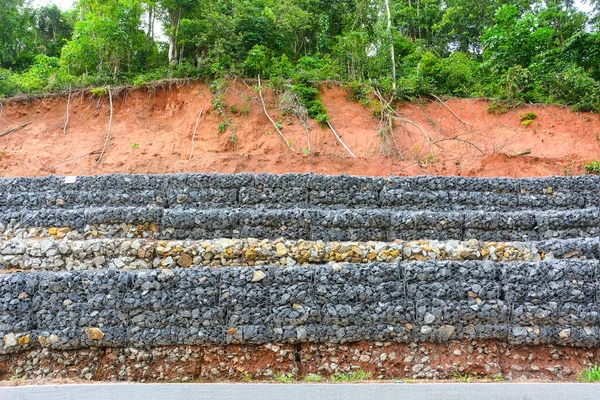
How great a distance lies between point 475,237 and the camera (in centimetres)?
650

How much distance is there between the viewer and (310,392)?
137 inches

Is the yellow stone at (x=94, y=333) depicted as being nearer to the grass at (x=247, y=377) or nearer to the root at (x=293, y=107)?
the grass at (x=247, y=377)

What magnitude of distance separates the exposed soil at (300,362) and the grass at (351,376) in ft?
0.17

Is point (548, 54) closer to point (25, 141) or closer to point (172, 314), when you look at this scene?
point (172, 314)

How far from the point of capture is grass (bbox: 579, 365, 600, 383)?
13.8ft

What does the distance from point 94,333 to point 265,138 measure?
7.18m

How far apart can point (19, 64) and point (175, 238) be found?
46.1ft

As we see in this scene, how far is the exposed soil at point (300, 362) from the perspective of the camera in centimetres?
455

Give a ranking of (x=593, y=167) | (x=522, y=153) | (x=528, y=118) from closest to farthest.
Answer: (x=593, y=167) → (x=522, y=153) → (x=528, y=118)

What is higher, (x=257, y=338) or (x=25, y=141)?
(x=25, y=141)

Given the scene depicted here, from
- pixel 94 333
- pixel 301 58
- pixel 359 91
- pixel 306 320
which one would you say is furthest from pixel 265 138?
pixel 94 333

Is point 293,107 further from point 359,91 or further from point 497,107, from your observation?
point 497,107

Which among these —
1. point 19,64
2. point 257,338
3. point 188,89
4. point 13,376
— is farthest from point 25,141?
point 257,338

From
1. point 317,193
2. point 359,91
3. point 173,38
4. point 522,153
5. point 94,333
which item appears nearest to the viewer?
point 94,333
